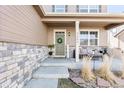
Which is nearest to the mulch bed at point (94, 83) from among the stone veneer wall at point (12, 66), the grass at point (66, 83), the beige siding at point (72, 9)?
the grass at point (66, 83)

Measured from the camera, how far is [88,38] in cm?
1359

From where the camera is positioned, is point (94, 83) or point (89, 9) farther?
point (89, 9)

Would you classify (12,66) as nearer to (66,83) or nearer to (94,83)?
(66,83)

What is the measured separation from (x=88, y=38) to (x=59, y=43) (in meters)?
2.33

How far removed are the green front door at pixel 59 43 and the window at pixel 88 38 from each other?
4.95ft

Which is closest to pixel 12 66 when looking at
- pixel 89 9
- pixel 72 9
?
pixel 72 9

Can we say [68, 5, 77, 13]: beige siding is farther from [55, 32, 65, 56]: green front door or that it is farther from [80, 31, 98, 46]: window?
[55, 32, 65, 56]: green front door

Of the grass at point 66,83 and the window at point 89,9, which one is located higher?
the window at point 89,9

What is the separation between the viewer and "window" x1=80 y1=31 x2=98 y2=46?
13.6 metres

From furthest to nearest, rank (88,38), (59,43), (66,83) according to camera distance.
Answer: (88,38) < (59,43) < (66,83)

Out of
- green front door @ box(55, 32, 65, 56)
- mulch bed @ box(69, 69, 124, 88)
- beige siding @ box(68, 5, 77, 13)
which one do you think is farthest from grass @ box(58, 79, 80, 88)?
beige siding @ box(68, 5, 77, 13)

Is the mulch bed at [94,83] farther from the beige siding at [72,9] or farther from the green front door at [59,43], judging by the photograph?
the beige siding at [72,9]

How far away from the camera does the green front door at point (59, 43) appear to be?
1340 centimetres
